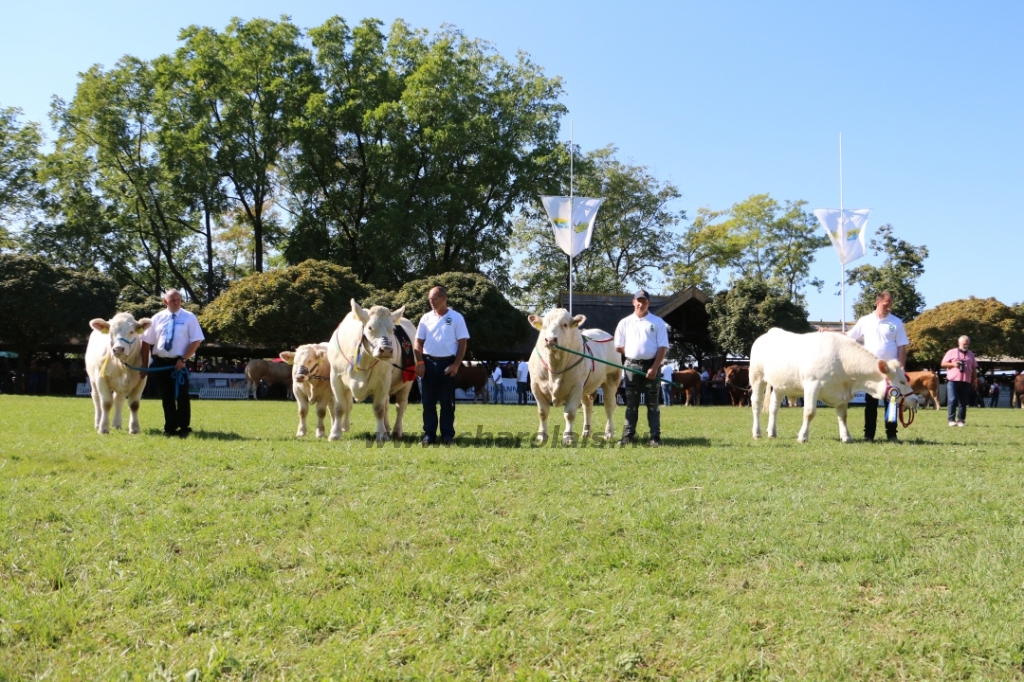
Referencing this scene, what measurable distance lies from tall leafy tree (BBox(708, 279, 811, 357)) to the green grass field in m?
33.4

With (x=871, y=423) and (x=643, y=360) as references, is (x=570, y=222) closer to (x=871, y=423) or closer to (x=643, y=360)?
(x=871, y=423)

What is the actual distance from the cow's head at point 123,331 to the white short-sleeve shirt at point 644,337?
6771 mm

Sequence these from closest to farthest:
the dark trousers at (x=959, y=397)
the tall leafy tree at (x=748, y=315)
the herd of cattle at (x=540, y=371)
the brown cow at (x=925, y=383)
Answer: the herd of cattle at (x=540, y=371) < the dark trousers at (x=959, y=397) < the brown cow at (x=925, y=383) < the tall leafy tree at (x=748, y=315)

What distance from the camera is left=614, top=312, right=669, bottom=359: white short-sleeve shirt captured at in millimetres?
11836

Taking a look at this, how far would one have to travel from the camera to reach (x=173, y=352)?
12.3 m

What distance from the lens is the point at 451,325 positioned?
38.5 feet

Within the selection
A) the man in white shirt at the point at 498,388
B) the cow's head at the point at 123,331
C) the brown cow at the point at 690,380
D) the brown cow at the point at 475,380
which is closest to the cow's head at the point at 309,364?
the cow's head at the point at 123,331

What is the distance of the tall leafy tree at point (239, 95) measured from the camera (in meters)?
45.2

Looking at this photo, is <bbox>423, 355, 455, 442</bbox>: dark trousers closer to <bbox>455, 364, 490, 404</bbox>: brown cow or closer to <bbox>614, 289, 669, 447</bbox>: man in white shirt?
<bbox>614, 289, 669, 447</bbox>: man in white shirt

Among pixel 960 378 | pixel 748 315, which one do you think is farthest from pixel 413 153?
pixel 960 378

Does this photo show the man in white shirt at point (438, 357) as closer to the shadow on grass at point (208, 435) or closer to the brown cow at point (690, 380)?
the shadow on grass at point (208, 435)

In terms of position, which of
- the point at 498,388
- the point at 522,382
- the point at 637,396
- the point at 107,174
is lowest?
the point at 498,388

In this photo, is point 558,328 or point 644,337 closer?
point 644,337

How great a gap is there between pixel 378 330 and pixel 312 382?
2.52 m
